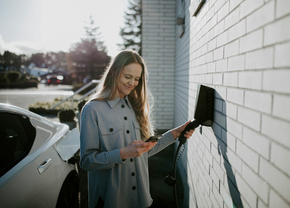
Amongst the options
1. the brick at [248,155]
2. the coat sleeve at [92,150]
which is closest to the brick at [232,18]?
the brick at [248,155]

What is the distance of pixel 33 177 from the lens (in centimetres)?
177

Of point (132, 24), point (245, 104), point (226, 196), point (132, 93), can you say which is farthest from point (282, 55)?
point (132, 24)

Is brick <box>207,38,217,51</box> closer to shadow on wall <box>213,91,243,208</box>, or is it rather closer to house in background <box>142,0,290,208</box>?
house in background <box>142,0,290,208</box>

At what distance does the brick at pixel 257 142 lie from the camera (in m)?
0.87

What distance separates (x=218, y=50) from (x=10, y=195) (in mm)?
1940

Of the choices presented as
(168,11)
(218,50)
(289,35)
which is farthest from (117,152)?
(168,11)

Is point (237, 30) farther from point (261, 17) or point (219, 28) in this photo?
point (219, 28)

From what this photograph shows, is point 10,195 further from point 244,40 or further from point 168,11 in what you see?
point 168,11

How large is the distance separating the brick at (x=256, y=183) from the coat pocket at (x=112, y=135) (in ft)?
3.35

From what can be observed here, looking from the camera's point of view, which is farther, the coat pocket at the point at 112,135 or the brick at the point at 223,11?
the coat pocket at the point at 112,135

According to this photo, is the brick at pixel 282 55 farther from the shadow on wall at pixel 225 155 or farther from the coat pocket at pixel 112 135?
the coat pocket at pixel 112 135

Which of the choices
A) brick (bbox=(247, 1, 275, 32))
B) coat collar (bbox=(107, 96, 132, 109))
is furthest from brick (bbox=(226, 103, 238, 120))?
coat collar (bbox=(107, 96, 132, 109))

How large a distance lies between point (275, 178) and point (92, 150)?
127cm

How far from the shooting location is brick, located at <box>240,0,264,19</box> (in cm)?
95
